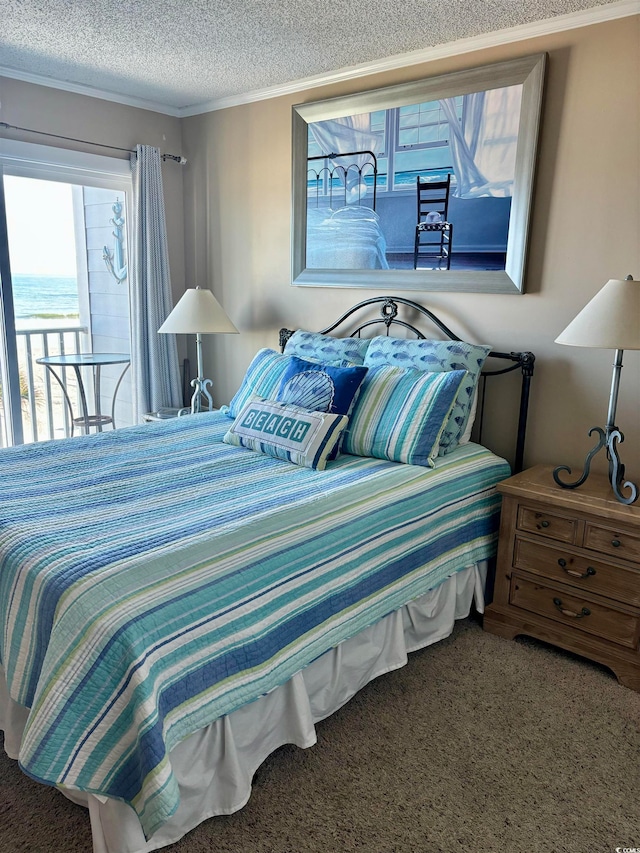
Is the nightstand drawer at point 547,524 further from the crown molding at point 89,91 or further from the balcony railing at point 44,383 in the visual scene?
the crown molding at point 89,91

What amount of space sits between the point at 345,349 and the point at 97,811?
2268mm

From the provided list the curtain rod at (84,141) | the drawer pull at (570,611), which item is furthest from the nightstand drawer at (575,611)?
the curtain rod at (84,141)

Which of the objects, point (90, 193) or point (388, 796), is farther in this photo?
point (90, 193)

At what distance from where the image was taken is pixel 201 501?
2123 millimetres

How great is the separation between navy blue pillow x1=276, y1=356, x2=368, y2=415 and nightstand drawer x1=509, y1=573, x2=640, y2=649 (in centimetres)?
104

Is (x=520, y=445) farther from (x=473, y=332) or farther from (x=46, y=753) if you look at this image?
(x=46, y=753)

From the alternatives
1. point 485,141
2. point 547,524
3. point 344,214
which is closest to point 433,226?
point 485,141

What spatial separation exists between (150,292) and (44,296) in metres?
0.64

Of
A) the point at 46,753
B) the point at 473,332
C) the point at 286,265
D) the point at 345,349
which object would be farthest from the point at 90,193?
the point at 46,753

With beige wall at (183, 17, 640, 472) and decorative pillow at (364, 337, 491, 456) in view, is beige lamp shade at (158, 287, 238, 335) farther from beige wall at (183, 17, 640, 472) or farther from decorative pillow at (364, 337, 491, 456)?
decorative pillow at (364, 337, 491, 456)

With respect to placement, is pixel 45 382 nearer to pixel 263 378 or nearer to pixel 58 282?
pixel 58 282

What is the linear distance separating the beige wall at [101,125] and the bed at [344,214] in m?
1.19

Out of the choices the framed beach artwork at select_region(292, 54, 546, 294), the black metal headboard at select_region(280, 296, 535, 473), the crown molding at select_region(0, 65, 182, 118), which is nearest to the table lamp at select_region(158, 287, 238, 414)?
the black metal headboard at select_region(280, 296, 535, 473)

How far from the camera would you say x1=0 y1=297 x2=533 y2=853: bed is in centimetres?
145
